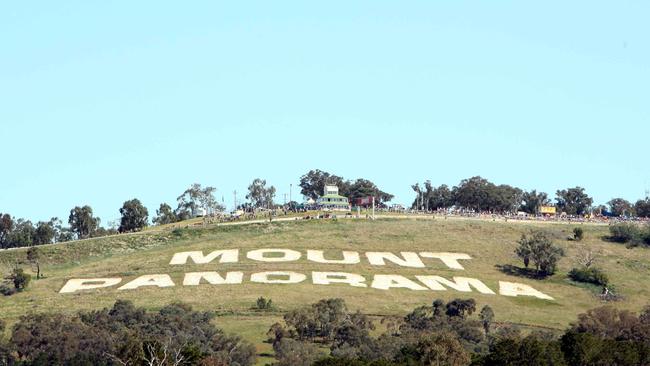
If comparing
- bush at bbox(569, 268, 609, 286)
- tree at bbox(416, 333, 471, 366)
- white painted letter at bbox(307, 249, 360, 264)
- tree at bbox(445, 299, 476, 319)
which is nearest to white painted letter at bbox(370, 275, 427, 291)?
white painted letter at bbox(307, 249, 360, 264)

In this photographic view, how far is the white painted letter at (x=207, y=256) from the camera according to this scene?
16275cm

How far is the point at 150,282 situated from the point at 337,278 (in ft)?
75.3

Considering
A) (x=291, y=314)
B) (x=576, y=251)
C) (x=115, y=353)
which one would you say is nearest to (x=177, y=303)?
(x=291, y=314)

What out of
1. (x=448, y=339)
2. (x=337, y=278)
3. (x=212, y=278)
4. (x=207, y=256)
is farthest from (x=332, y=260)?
(x=448, y=339)

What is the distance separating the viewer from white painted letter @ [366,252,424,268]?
16262cm

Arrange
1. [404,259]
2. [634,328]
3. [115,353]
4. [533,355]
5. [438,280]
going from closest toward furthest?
1. [533,355]
2. [115,353]
3. [634,328]
4. [438,280]
5. [404,259]

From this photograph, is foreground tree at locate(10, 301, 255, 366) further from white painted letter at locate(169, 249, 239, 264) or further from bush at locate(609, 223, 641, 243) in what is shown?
bush at locate(609, 223, 641, 243)

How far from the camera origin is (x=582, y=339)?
9981cm

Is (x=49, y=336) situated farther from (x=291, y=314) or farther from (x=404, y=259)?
(x=404, y=259)

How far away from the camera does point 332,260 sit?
163 meters

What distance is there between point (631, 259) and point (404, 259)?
31.1 metres

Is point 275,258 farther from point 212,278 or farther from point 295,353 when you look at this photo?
point 295,353

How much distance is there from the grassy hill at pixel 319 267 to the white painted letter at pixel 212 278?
1.23 metres

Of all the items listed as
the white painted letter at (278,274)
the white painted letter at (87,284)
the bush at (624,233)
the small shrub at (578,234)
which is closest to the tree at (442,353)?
the white painted letter at (278,274)
